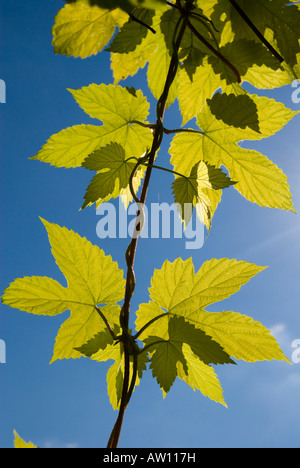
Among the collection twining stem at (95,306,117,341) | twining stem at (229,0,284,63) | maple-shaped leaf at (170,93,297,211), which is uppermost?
twining stem at (229,0,284,63)

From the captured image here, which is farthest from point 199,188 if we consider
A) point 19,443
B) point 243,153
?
point 19,443

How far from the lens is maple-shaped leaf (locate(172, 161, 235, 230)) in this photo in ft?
2.30

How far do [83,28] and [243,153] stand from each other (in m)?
0.37

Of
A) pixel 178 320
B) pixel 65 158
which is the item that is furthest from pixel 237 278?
pixel 65 158

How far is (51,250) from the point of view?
2.25 feet

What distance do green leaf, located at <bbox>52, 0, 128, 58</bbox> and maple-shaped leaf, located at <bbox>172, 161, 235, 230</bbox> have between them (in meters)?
0.29

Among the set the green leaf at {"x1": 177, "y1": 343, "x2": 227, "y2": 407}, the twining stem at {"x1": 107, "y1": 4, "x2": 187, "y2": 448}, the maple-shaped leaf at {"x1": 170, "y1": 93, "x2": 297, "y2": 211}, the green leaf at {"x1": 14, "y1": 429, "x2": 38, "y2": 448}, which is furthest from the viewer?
the maple-shaped leaf at {"x1": 170, "y1": 93, "x2": 297, "y2": 211}

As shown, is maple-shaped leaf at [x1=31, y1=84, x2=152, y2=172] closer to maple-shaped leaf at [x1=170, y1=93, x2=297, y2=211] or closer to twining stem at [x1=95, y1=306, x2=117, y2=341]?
maple-shaped leaf at [x1=170, y1=93, x2=297, y2=211]

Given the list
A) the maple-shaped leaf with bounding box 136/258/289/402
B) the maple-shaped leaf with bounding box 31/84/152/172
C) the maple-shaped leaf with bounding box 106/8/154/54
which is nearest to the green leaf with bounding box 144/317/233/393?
the maple-shaped leaf with bounding box 136/258/289/402

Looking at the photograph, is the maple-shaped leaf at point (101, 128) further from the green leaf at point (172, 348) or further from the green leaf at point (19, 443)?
the green leaf at point (19, 443)

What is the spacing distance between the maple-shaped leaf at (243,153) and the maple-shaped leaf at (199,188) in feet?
0.28

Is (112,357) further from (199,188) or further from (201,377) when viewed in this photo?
(199,188)
